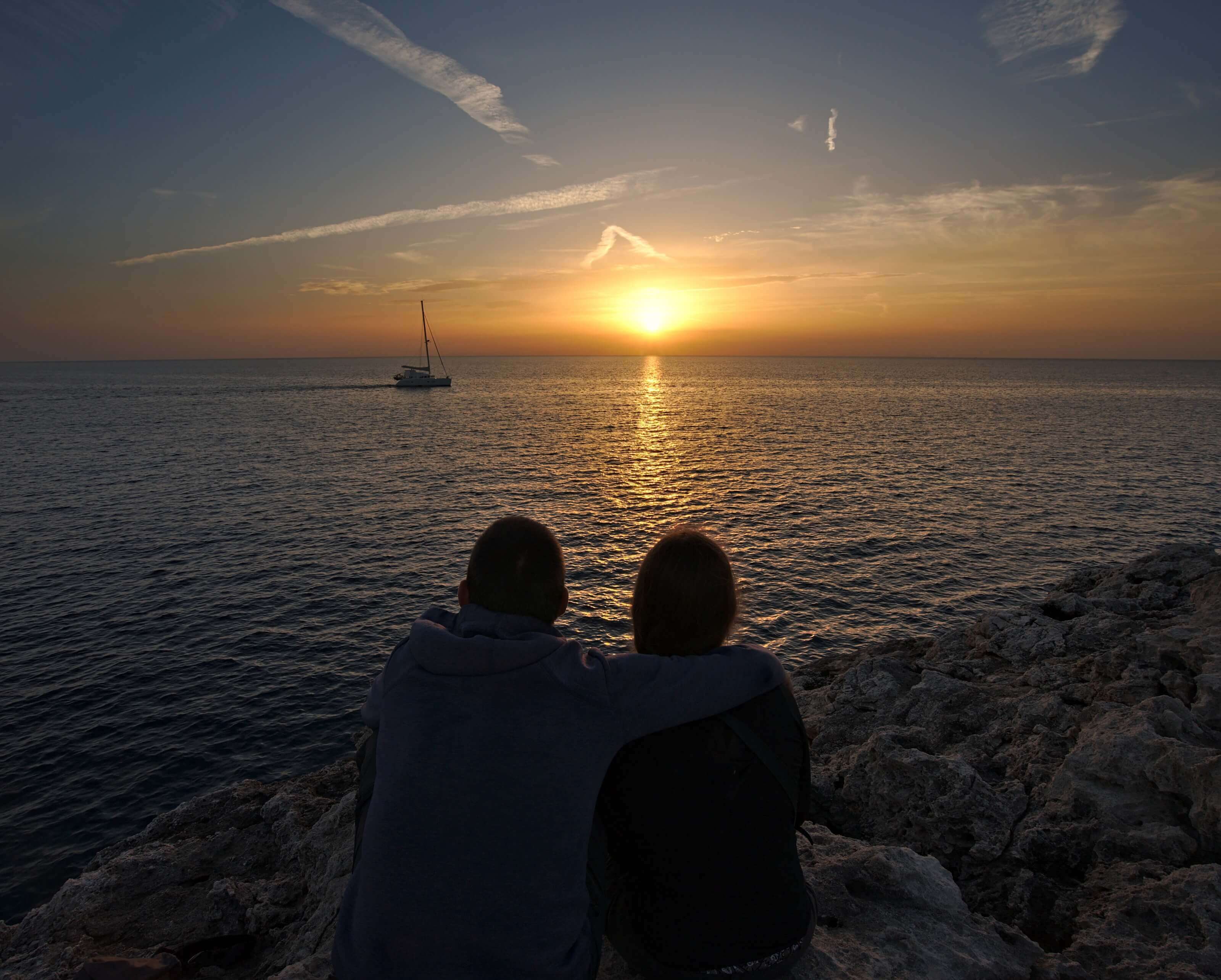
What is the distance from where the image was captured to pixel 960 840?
6.51 meters

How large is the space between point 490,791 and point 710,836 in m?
1.16

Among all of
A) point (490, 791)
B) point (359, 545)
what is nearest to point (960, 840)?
point (490, 791)

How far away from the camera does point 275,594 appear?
81.8 feet

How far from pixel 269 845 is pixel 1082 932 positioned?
9671mm

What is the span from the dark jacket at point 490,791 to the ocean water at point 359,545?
537 inches

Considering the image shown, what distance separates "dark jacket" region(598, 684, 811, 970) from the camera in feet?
10.1

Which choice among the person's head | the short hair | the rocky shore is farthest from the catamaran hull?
the person's head

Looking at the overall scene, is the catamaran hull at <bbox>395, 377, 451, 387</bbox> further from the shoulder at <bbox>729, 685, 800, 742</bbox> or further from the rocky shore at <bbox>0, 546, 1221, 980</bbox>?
the shoulder at <bbox>729, 685, 800, 742</bbox>

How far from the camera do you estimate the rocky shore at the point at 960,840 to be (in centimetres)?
468

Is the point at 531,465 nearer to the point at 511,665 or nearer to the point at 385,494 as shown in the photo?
the point at 385,494

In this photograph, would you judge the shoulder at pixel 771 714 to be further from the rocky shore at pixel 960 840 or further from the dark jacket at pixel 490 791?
the rocky shore at pixel 960 840

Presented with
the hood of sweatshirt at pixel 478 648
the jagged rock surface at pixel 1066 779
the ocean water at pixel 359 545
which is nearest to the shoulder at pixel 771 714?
the hood of sweatshirt at pixel 478 648

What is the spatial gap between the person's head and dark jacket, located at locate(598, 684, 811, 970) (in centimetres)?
25

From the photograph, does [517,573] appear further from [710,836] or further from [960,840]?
[960,840]
